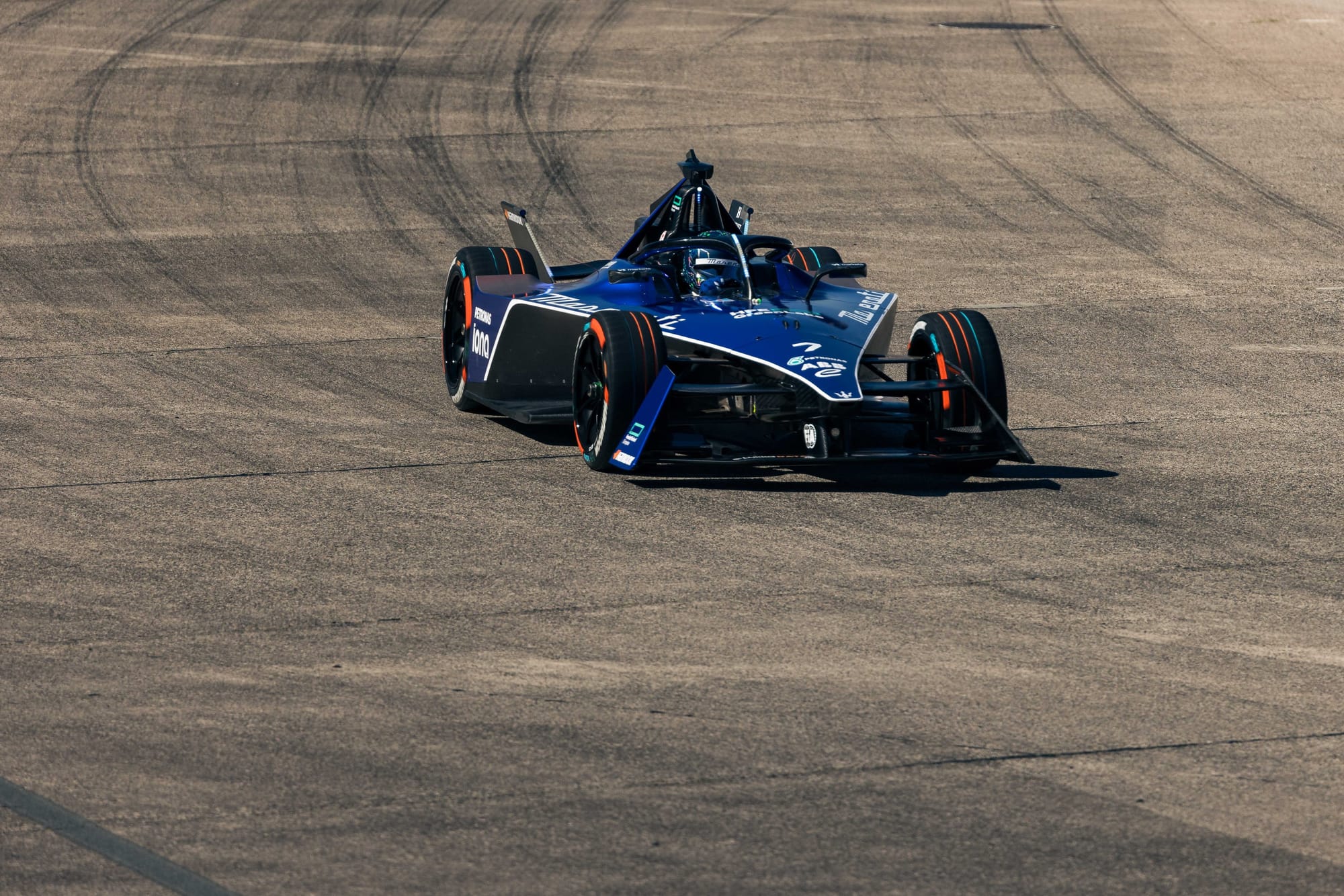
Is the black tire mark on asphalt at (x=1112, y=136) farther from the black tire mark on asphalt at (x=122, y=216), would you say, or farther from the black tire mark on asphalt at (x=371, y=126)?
the black tire mark on asphalt at (x=122, y=216)

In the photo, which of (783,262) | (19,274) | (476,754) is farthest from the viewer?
(19,274)

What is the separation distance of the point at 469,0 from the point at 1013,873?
25.2 m

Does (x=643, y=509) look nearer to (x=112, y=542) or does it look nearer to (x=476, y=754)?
(x=112, y=542)

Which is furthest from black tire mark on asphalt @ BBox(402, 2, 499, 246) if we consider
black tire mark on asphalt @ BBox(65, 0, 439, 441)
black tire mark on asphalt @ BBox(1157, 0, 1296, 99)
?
black tire mark on asphalt @ BBox(1157, 0, 1296, 99)

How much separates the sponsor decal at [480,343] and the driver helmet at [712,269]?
127cm

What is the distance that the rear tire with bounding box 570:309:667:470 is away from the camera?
10.3 meters

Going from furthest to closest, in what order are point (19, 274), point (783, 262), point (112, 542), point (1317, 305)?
point (19, 274)
point (1317, 305)
point (783, 262)
point (112, 542)

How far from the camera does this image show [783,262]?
39.6ft

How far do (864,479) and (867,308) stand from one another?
1.30 metres

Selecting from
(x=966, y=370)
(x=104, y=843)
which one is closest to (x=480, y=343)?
(x=966, y=370)

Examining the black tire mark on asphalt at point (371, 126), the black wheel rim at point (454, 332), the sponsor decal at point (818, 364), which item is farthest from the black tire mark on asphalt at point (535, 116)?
the sponsor decal at point (818, 364)

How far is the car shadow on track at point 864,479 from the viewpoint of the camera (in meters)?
10.4

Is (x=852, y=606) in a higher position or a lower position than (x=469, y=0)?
lower

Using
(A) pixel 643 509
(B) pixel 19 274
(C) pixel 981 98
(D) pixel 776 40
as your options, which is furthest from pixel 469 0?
(A) pixel 643 509
